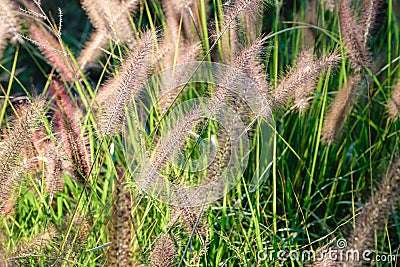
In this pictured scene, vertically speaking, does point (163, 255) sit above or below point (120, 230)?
below

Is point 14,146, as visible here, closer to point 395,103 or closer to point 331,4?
point 395,103

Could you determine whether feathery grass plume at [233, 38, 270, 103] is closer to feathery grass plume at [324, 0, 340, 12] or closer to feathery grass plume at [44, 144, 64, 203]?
feathery grass plume at [44, 144, 64, 203]

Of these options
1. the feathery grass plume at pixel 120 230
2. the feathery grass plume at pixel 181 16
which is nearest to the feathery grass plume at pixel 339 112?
the feathery grass plume at pixel 181 16

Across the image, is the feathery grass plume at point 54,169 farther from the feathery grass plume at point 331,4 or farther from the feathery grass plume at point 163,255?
the feathery grass plume at point 331,4

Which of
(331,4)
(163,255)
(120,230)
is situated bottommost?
(163,255)

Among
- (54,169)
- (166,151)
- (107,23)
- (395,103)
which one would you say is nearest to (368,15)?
(395,103)

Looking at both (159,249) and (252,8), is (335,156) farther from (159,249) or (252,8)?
(159,249)

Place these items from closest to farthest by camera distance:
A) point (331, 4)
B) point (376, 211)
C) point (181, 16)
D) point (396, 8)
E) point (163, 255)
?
1. point (376, 211)
2. point (163, 255)
3. point (181, 16)
4. point (331, 4)
5. point (396, 8)

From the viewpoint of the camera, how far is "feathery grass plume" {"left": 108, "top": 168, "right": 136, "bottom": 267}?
36.1 inches

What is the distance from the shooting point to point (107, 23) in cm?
165

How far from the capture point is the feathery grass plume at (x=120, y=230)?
92cm

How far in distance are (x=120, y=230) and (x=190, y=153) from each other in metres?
0.38

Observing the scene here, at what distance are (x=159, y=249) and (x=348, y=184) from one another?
913mm

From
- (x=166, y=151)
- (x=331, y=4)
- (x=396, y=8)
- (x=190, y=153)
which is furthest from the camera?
(x=396, y=8)
